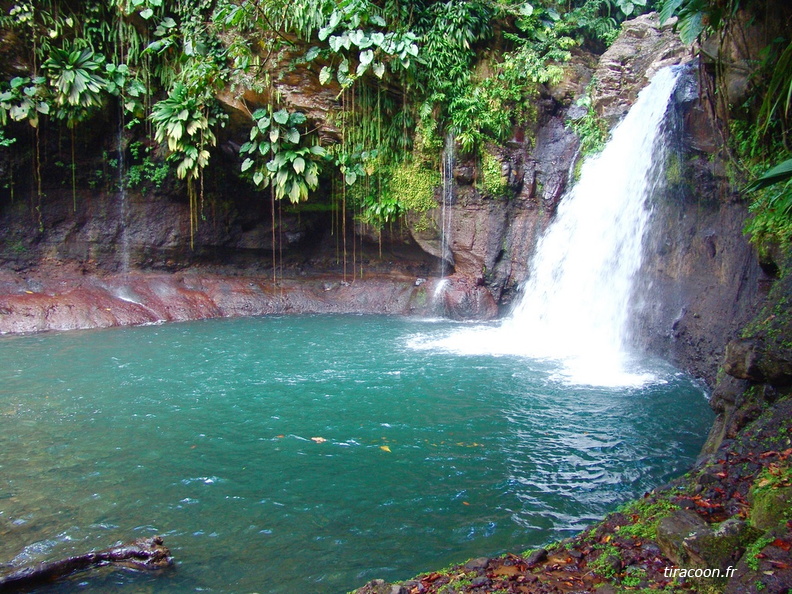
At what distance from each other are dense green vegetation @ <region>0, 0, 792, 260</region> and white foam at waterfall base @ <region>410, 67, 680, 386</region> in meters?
2.22

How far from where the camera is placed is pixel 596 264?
11031 mm

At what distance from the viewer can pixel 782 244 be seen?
6.27 m

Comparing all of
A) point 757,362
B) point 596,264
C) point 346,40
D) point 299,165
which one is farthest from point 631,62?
point 757,362

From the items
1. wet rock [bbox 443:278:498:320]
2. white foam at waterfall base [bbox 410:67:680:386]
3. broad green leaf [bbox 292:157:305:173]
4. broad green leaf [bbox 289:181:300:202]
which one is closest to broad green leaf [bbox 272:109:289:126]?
broad green leaf [bbox 292:157:305:173]

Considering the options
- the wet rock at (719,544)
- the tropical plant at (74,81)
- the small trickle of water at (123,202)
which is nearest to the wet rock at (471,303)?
the small trickle of water at (123,202)

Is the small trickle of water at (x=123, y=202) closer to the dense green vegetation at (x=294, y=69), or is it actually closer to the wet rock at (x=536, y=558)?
the dense green vegetation at (x=294, y=69)

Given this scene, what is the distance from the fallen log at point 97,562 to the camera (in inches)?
138

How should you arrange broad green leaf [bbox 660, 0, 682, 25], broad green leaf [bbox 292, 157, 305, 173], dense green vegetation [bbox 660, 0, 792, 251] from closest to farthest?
1. broad green leaf [bbox 660, 0, 682, 25]
2. dense green vegetation [bbox 660, 0, 792, 251]
3. broad green leaf [bbox 292, 157, 305, 173]

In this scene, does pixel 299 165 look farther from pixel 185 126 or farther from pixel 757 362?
pixel 757 362

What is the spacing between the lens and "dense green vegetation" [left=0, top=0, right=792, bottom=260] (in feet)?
39.7

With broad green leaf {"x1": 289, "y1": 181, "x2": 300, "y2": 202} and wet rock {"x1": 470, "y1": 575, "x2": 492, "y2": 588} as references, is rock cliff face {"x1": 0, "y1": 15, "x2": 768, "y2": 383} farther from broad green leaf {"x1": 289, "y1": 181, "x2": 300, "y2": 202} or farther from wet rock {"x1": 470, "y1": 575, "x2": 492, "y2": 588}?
wet rock {"x1": 470, "y1": 575, "x2": 492, "y2": 588}

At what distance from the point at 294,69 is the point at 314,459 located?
9.43m

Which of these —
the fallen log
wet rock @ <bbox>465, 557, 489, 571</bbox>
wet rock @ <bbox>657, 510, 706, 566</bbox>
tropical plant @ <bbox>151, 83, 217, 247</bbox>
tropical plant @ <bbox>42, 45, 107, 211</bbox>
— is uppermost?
tropical plant @ <bbox>42, 45, 107, 211</bbox>

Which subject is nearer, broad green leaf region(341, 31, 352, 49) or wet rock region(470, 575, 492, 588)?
wet rock region(470, 575, 492, 588)
